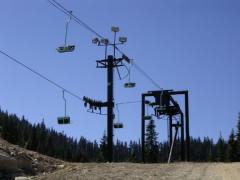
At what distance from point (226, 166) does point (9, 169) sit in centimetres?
886

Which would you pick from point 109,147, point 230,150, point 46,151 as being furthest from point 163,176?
point 46,151

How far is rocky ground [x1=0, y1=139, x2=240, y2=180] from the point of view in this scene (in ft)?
67.7

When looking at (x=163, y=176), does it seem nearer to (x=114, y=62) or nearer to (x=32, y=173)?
(x=32, y=173)

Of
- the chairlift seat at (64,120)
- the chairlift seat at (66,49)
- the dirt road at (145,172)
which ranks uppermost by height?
the chairlift seat at (66,49)

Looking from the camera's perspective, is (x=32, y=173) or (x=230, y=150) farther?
(x=230, y=150)

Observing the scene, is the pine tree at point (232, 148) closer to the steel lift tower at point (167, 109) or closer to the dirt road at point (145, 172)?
the steel lift tower at point (167, 109)

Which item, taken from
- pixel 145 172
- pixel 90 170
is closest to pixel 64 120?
pixel 90 170

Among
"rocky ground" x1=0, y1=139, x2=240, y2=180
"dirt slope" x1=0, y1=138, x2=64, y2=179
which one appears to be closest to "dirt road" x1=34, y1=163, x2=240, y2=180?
"rocky ground" x1=0, y1=139, x2=240, y2=180

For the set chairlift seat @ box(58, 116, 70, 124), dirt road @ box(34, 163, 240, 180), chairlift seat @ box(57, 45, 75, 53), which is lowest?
dirt road @ box(34, 163, 240, 180)

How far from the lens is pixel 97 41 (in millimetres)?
37656

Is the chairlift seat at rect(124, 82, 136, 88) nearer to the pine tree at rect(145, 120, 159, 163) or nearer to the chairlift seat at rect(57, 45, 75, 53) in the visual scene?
the chairlift seat at rect(57, 45, 75, 53)

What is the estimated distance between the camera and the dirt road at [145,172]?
20.5m

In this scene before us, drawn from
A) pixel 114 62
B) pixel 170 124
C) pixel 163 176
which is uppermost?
pixel 114 62

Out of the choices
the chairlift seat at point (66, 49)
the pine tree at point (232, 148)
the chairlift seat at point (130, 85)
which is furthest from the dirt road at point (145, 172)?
the pine tree at point (232, 148)
